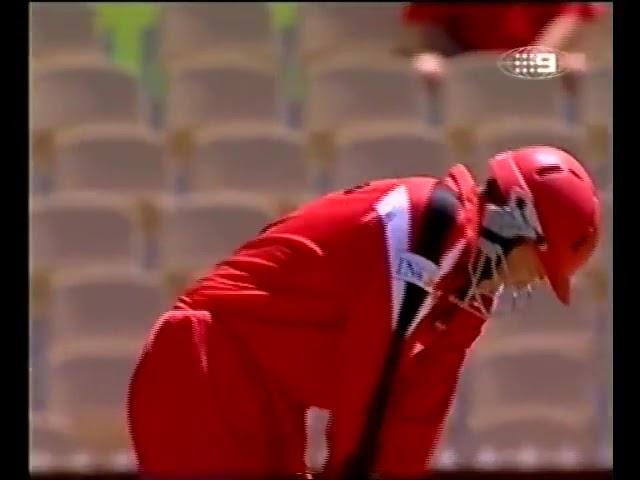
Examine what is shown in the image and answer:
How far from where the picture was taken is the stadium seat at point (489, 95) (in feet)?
4.46

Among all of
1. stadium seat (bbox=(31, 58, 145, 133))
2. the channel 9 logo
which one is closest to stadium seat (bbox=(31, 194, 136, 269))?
stadium seat (bbox=(31, 58, 145, 133))

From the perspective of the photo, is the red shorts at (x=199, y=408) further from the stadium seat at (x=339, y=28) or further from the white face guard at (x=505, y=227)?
the stadium seat at (x=339, y=28)

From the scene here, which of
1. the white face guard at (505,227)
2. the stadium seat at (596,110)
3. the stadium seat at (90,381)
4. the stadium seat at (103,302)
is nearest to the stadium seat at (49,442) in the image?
the stadium seat at (90,381)

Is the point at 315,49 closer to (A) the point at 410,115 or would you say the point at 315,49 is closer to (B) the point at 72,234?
(A) the point at 410,115

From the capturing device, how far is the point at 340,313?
0.73 metres

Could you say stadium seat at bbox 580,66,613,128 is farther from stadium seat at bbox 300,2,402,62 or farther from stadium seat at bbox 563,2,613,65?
stadium seat at bbox 300,2,402,62

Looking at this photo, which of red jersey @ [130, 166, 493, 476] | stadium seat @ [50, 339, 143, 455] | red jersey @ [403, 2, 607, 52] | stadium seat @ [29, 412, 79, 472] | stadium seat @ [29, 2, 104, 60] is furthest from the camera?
stadium seat @ [29, 2, 104, 60]

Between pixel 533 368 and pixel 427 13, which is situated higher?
pixel 427 13

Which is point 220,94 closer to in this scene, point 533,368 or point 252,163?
point 252,163

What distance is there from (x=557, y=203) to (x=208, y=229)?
0.62m

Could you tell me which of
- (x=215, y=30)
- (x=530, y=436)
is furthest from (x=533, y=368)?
(x=215, y=30)

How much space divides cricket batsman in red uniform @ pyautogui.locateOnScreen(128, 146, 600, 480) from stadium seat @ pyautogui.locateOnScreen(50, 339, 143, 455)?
1.31 feet

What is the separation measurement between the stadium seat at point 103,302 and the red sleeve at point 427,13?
48 cm

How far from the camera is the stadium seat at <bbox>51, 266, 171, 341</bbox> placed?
3.99 ft
